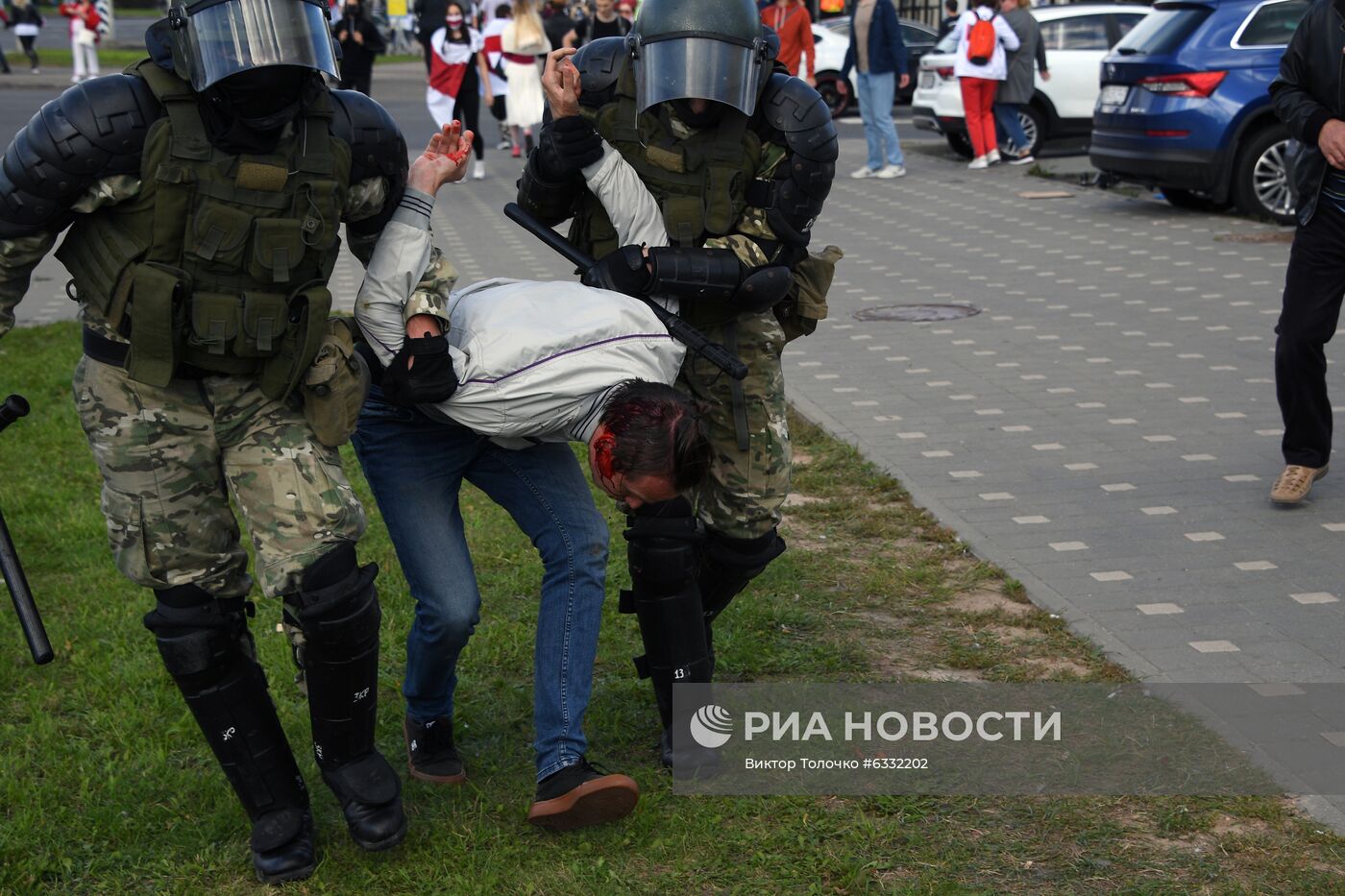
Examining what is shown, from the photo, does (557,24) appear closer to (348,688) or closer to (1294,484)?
(1294,484)

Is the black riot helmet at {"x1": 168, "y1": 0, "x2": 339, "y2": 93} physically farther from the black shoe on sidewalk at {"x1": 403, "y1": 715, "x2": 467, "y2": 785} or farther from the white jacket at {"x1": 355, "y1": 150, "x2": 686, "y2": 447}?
the black shoe on sidewalk at {"x1": 403, "y1": 715, "x2": 467, "y2": 785}

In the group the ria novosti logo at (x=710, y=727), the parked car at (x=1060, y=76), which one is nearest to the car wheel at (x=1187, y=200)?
the parked car at (x=1060, y=76)

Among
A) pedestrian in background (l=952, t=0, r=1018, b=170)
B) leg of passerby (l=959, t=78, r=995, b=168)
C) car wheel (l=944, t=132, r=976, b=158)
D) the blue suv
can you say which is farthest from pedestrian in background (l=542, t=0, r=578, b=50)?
the blue suv

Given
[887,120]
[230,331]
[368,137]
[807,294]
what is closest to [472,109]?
[887,120]

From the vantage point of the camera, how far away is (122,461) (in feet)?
10.4

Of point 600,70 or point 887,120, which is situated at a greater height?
point 600,70

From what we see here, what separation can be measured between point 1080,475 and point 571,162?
3.37 metres

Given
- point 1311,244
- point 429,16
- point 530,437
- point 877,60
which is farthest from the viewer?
point 429,16

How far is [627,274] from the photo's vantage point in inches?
144

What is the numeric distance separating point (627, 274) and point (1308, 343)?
10.1 feet

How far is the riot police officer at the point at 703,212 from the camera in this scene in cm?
361

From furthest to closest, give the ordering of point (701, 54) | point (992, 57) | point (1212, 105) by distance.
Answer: point (992, 57) < point (1212, 105) < point (701, 54)

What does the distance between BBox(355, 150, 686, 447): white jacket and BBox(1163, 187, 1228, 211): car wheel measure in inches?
440

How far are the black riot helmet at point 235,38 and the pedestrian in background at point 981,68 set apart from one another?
13.7m
